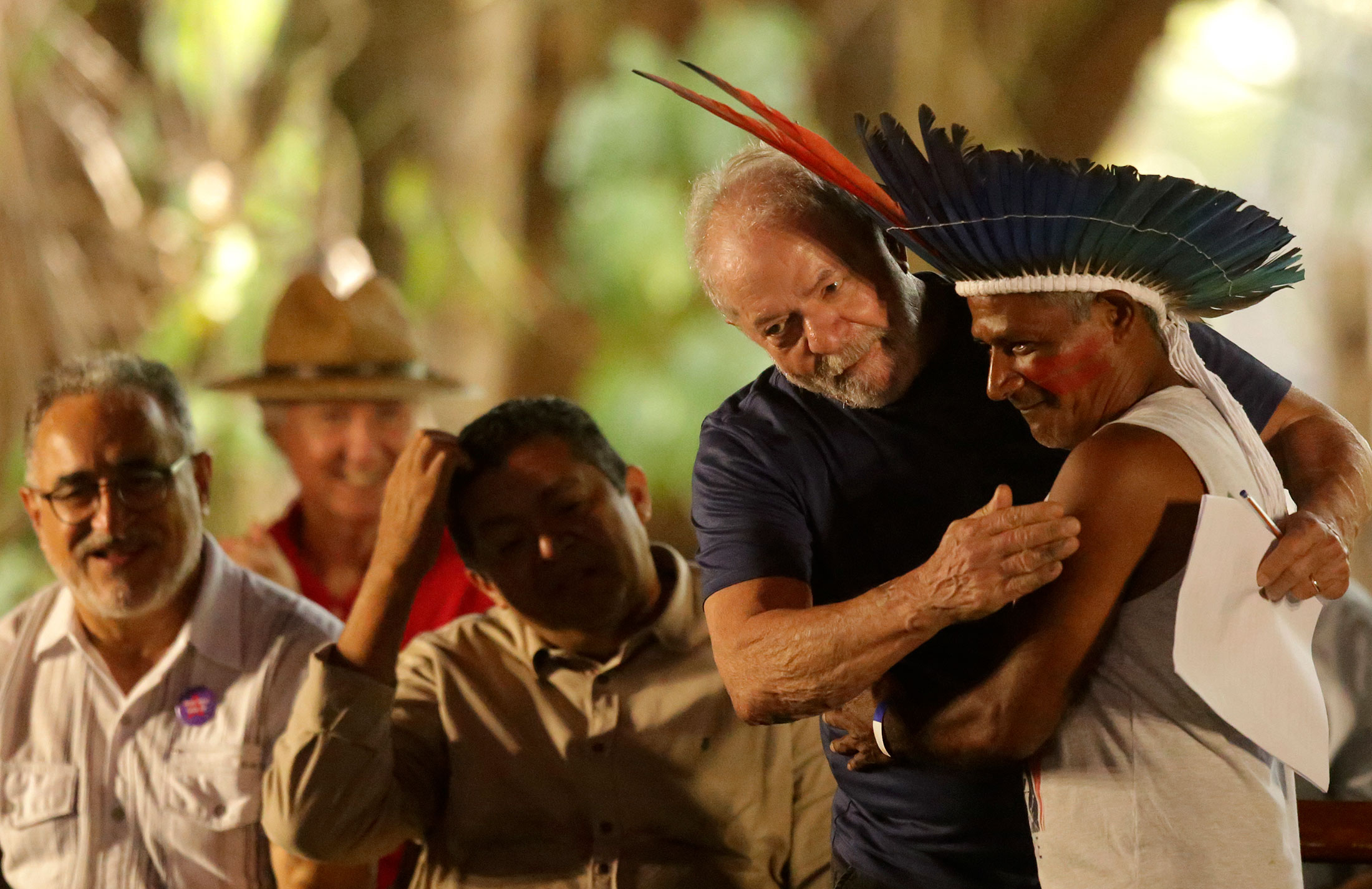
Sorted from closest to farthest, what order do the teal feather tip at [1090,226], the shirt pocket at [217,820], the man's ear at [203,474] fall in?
the teal feather tip at [1090,226] → the shirt pocket at [217,820] → the man's ear at [203,474]

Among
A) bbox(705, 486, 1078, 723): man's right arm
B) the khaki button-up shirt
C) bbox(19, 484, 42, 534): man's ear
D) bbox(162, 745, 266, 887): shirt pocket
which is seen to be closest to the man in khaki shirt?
the khaki button-up shirt

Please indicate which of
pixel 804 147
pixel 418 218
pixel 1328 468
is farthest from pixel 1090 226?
pixel 418 218

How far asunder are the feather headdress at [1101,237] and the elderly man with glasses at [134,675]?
1.60m

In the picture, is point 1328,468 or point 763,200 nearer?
point 1328,468

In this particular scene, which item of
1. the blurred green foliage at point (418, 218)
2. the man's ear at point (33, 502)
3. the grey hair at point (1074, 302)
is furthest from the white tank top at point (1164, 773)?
the blurred green foliage at point (418, 218)

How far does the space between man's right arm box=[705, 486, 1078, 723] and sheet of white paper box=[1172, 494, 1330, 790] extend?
122mm

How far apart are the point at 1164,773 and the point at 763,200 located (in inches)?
33.2

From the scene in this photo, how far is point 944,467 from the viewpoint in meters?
1.70

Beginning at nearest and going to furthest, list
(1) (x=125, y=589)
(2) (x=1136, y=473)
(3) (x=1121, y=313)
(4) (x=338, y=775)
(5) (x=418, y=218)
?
(2) (x=1136, y=473) < (3) (x=1121, y=313) < (4) (x=338, y=775) < (1) (x=125, y=589) < (5) (x=418, y=218)

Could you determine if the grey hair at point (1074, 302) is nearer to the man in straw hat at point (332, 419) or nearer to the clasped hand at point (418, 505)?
the clasped hand at point (418, 505)

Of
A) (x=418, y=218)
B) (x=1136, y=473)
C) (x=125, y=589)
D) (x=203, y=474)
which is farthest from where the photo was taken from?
(x=418, y=218)

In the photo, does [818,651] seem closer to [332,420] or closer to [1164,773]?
[1164,773]

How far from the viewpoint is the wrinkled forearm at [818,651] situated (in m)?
1.32

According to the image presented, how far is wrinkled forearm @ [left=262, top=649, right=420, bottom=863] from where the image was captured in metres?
2.01
